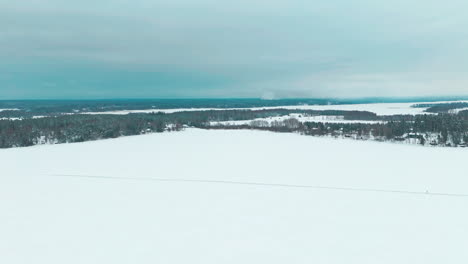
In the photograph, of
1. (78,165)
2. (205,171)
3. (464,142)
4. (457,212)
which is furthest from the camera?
(464,142)

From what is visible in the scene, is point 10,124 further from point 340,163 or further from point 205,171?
point 340,163

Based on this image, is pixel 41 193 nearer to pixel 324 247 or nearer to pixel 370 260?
pixel 324 247

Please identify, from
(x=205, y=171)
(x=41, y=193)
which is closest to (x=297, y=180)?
(x=205, y=171)

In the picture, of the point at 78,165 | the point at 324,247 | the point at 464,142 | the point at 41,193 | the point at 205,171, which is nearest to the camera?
the point at 324,247

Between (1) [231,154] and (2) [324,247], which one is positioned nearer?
(2) [324,247]

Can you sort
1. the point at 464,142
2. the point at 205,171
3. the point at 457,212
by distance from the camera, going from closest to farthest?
the point at 457,212
the point at 205,171
the point at 464,142

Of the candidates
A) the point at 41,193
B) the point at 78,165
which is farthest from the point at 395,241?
the point at 78,165
